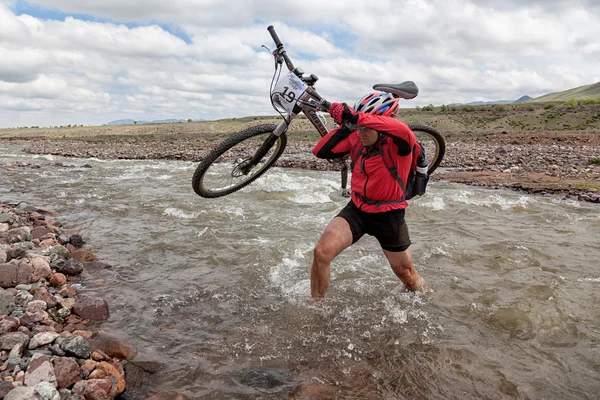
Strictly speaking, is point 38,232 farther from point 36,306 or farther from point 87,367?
point 87,367

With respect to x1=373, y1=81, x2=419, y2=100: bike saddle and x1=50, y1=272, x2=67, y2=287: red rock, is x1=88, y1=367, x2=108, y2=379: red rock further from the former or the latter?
x1=373, y1=81, x2=419, y2=100: bike saddle

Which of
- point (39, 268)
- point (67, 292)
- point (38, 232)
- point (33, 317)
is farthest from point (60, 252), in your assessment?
point (33, 317)

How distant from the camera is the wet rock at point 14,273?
5.64 meters

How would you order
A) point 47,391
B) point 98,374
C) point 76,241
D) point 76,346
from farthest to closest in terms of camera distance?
point 76,241 < point 76,346 < point 98,374 < point 47,391

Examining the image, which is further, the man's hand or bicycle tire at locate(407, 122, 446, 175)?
bicycle tire at locate(407, 122, 446, 175)

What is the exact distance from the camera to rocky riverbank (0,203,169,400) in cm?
371

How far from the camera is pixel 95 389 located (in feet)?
12.3

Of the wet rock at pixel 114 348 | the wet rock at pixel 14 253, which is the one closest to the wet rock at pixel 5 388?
the wet rock at pixel 114 348

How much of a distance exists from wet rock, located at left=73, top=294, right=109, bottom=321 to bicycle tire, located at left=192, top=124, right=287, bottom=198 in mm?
2452

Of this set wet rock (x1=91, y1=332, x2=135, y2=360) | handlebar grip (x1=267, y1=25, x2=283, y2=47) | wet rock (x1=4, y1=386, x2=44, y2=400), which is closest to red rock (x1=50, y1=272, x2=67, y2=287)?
wet rock (x1=91, y1=332, x2=135, y2=360)

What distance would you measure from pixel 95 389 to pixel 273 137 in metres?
4.47

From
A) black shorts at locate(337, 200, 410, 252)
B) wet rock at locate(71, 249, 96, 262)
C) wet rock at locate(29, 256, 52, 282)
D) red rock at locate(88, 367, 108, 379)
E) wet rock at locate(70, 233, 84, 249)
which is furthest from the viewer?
wet rock at locate(70, 233, 84, 249)

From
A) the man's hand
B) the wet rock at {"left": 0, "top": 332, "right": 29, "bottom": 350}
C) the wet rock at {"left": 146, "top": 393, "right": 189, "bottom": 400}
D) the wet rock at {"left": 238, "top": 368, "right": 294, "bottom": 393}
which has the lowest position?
the wet rock at {"left": 238, "top": 368, "right": 294, "bottom": 393}

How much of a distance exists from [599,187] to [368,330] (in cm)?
1301
